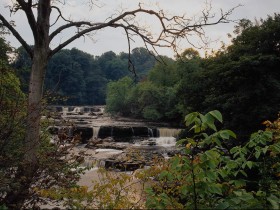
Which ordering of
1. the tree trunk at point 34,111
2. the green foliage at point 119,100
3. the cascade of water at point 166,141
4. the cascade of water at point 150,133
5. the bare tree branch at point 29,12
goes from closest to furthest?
the tree trunk at point 34,111
the bare tree branch at point 29,12
the cascade of water at point 166,141
the cascade of water at point 150,133
the green foliage at point 119,100

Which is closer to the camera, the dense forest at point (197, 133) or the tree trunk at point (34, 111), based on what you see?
the dense forest at point (197, 133)

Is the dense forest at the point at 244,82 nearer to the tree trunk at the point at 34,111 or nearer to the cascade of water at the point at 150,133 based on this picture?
the tree trunk at the point at 34,111

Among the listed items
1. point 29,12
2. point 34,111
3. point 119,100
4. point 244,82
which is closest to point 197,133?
point 34,111

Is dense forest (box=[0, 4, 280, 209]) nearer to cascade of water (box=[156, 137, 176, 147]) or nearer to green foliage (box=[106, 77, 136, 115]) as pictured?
green foliage (box=[106, 77, 136, 115])

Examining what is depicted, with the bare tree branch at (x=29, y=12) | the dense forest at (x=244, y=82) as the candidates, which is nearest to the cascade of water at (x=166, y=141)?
the dense forest at (x=244, y=82)

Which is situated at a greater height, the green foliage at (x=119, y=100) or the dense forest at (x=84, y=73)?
the dense forest at (x=84, y=73)

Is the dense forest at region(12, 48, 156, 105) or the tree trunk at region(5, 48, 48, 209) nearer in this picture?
the tree trunk at region(5, 48, 48, 209)

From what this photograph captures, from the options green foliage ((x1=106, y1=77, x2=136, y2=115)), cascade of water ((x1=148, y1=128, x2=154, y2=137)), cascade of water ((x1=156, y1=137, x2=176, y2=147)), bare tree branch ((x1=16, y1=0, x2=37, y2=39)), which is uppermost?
bare tree branch ((x1=16, y1=0, x2=37, y2=39))

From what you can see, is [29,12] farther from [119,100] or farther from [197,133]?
[119,100]

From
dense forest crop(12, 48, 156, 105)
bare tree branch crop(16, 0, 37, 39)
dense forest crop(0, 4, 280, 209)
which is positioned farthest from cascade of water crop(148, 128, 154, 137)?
dense forest crop(12, 48, 156, 105)

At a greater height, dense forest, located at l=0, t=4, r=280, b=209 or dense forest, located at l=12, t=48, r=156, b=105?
dense forest, located at l=12, t=48, r=156, b=105

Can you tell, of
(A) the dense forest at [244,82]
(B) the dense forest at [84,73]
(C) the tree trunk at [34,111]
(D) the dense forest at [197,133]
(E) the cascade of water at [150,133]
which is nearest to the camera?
(D) the dense forest at [197,133]

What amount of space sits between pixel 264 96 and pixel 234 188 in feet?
53.6

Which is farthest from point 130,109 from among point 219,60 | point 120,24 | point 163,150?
point 120,24
